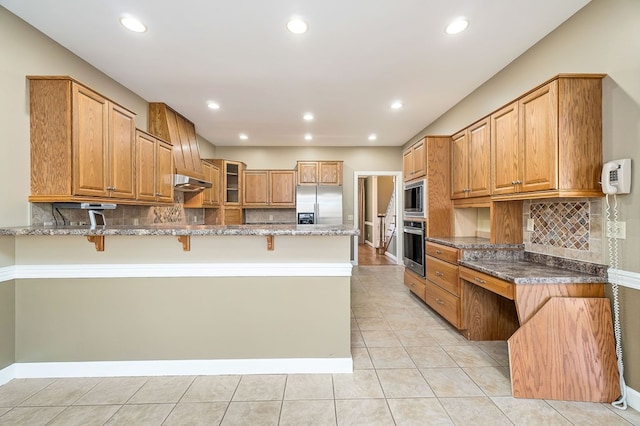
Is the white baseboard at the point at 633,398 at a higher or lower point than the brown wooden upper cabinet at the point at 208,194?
lower

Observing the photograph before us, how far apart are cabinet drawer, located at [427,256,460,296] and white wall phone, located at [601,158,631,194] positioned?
1.32 meters

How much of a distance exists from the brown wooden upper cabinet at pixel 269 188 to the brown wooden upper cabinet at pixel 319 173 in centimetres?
28

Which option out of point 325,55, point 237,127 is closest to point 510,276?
point 325,55

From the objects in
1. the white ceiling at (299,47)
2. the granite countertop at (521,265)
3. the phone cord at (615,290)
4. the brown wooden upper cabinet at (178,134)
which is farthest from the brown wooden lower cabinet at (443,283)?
the brown wooden upper cabinet at (178,134)

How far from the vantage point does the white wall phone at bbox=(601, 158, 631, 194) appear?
5.62 ft

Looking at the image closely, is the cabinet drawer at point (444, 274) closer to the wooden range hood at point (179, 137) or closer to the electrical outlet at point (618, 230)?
the electrical outlet at point (618, 230)

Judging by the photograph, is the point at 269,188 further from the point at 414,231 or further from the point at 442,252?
the point at 442,252

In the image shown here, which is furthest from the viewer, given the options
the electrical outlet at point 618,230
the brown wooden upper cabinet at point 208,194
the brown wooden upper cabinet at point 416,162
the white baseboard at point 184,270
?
the brown wooden upper cabinet at point 208,194

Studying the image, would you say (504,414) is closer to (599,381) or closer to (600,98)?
(599,381)

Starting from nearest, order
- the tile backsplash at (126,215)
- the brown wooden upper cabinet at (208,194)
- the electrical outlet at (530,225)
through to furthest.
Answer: the tile backsplash at (126,215), the electrical outlet at (530,225), the brown wooden upper cabinet at (208,194)

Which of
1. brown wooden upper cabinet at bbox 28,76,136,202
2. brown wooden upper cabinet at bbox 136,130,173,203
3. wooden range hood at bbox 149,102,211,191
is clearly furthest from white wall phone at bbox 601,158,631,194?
wooden range hood at bbox 149,102,211,191

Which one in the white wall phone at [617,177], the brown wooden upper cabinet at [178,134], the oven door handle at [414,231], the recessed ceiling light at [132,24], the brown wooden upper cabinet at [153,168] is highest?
the recessed ceiling light at [132,24]

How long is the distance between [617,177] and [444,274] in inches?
64.5

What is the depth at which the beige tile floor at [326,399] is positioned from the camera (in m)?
1.66
